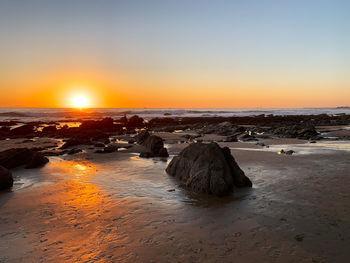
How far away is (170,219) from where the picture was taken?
673 cm

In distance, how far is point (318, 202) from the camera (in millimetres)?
7777

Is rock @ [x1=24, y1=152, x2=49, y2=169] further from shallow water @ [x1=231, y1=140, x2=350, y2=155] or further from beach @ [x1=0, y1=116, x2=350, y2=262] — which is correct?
shallow water @ [x1=231, y1=140, x2=350, y2=155]

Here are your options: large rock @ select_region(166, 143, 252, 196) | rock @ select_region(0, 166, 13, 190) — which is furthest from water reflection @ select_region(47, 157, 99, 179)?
large rock @ select_region(166, 143, 252, 196)

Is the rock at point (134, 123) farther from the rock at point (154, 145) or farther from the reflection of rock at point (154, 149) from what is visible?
the rock at point (154, 145)

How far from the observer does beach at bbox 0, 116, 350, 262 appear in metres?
5.14

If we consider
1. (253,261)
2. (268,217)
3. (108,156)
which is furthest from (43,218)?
(108,156)

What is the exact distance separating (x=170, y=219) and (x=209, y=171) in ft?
9.48

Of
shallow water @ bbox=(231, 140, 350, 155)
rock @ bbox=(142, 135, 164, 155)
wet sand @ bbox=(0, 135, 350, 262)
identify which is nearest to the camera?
wet sand @ bbox=(0, 135, 350, 262)

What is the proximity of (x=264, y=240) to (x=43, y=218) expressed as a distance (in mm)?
5331

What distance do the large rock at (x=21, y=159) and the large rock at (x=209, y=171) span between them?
23.8 ft

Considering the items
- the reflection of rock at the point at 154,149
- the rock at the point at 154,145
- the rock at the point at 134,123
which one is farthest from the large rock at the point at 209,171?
the rock at the point at 134,123

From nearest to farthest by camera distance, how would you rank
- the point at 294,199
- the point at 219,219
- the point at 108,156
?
the point at 219,219 < the point at 294,199 < the point at 108,156

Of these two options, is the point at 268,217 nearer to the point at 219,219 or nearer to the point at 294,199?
the point at 219,219

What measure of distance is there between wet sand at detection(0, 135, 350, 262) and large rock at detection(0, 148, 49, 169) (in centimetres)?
207
